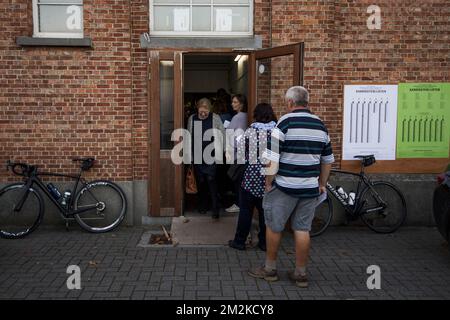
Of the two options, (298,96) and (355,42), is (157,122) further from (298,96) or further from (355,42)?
(355,42)

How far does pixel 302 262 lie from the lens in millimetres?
A: 4883

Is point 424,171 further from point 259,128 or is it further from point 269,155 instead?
point 269,155

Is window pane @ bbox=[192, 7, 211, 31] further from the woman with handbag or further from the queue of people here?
the queue of people

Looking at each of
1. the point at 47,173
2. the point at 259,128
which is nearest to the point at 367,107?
the point at 259,128

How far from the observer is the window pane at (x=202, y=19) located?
7.34 m

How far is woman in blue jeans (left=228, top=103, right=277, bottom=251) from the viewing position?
18.5 ft

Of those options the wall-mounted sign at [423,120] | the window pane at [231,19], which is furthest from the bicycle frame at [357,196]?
the window pane at [231,19]

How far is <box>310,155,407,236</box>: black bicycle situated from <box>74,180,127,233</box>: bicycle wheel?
9.91ft

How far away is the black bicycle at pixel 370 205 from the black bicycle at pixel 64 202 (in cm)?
312

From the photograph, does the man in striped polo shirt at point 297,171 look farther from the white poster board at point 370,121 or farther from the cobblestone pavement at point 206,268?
the white poster board at point 370,121

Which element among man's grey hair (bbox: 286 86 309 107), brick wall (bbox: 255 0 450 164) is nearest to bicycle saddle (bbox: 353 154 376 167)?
brick wall (bbox: 255 0 450 164)

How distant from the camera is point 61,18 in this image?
23.6ft

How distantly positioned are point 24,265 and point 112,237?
1.47m

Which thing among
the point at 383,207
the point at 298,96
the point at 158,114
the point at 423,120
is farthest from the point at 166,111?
the point at 423,120
